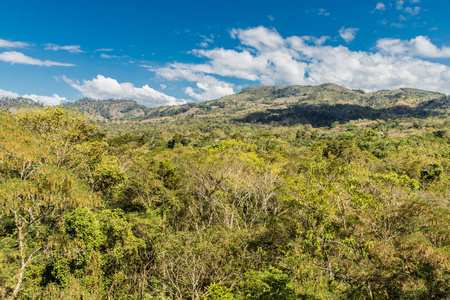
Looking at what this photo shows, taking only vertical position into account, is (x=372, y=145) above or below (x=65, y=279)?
above

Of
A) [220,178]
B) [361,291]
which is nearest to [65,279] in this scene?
[220,178]

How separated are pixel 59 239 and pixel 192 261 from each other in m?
8.94

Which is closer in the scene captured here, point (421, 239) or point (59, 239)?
point (421, 239)

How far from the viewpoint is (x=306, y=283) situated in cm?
809

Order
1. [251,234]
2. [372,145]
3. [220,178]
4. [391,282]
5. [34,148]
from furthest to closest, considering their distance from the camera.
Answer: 1. [372,145]
2. [220,178]
3. [251,234]
4. [34,148]
5. [391,282]

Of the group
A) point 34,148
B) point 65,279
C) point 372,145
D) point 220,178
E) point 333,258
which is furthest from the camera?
point 372,145

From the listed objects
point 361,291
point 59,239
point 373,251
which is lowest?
point 59,239

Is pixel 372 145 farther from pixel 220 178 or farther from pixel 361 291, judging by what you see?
pixel 361 291

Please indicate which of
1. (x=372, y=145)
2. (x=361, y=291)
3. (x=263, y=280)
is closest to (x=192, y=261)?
(x=263, y=280)

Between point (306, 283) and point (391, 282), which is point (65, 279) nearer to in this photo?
point (306, 283)

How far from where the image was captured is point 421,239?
785 centimetres

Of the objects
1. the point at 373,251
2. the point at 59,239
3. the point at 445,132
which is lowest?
the point at 59,239

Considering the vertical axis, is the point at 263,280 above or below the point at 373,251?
below

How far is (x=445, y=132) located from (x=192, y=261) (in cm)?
11002
